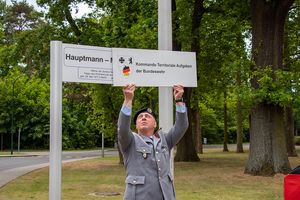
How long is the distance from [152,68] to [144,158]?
7.72ft

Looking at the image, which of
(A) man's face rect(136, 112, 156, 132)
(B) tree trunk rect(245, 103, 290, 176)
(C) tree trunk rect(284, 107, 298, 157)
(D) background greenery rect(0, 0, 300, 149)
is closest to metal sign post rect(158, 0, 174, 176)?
(A) man's face rect(136, 112, 156, 132)

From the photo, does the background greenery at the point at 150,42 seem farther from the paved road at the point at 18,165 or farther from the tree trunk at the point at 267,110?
the paved road at the point at 18,165

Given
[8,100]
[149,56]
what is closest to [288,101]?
[149,56]

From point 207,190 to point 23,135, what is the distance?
4901 cm

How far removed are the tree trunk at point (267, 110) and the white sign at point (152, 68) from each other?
1161cm

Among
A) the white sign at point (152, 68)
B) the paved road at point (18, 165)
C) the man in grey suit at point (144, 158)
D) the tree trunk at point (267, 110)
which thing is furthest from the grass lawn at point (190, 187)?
the man in grey suit at point (144, 158)

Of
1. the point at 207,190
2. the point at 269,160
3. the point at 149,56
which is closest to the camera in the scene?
the point at 149,56

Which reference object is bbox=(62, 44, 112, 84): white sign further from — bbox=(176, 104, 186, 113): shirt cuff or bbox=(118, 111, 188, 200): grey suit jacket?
bbox=(118, 111, 188, 200): grey suit jacket

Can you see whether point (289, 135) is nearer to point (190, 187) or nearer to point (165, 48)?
point (190, 187)

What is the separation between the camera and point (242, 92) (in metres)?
17.7

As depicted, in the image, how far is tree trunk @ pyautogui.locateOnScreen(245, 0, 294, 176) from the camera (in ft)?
59.3

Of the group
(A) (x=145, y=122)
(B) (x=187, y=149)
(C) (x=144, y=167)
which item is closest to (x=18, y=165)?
(B) (x=187, y=149)

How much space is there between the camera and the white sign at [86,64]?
644 centimetres

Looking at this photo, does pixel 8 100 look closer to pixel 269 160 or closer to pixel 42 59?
pixel 42 59
